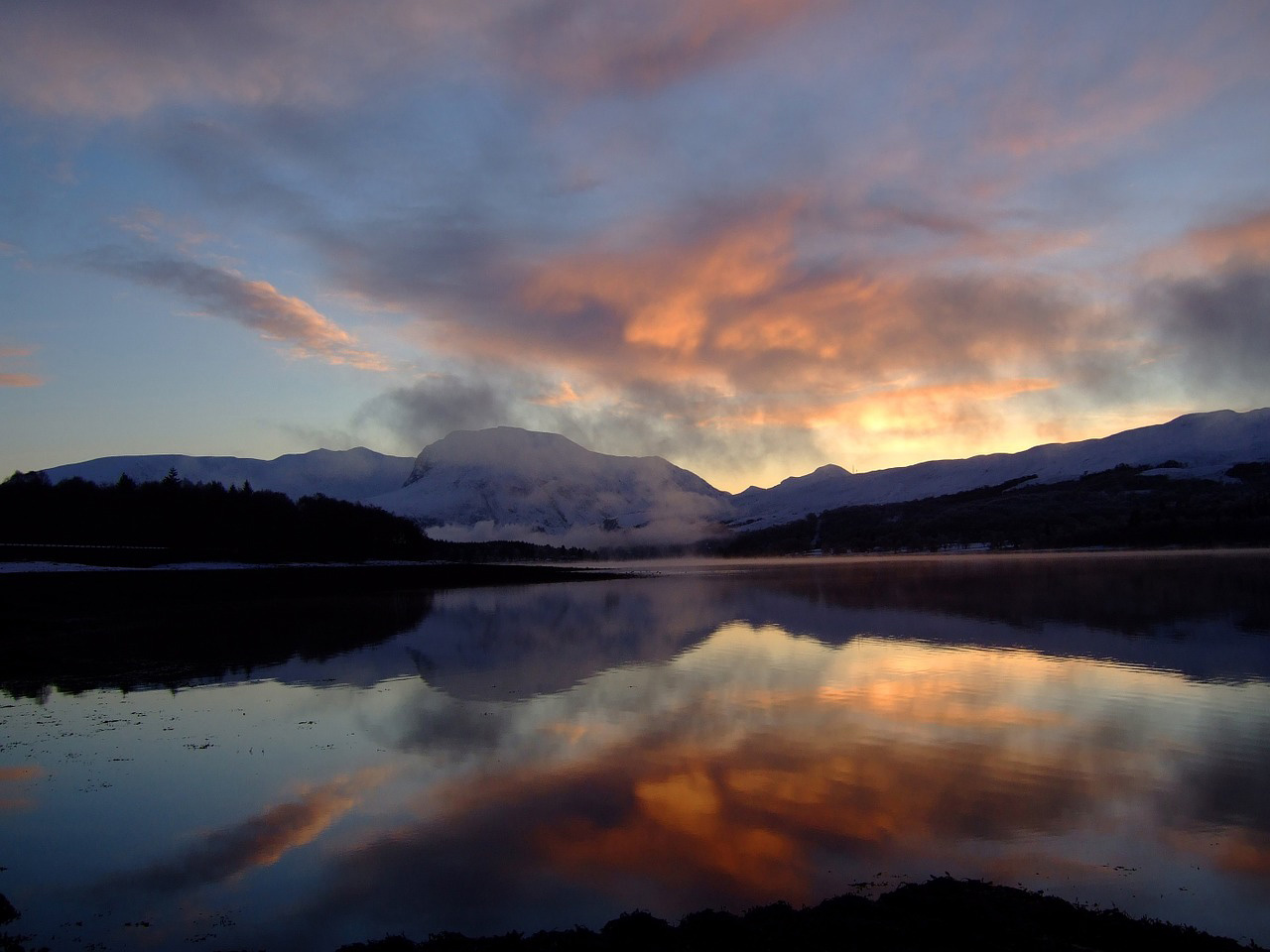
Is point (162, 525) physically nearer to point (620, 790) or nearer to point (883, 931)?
point (620, 790)

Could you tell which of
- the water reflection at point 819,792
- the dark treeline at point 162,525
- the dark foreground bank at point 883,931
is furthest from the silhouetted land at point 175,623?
the dark foreground bank at point 883,931

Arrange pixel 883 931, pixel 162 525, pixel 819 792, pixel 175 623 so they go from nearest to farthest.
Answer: pixel 883 931
pixel 819 792
pixel 175 623
pixel 162 525

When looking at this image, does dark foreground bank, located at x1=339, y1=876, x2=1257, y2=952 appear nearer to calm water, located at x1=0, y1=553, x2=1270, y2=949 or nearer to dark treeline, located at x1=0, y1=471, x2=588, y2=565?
calm water, located at x1=0, y1=553, x2=1270, y2=949

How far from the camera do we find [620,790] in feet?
49.3

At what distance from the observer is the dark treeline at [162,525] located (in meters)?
87.4

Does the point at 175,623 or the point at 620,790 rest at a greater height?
the point at 175,623

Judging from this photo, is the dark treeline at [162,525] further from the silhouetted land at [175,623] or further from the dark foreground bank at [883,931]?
the dark foreground bank at [883,931]

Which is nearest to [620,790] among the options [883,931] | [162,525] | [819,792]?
[819,792]

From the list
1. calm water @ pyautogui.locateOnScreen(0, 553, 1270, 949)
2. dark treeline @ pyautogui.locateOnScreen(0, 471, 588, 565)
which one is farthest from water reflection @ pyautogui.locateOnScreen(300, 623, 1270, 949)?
dark treeline @ pyautogui.locateOnScreen(0, 471, 588, 565)

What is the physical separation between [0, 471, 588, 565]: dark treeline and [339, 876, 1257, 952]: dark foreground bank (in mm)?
79486

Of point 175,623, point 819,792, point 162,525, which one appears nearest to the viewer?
Result: point 819,792

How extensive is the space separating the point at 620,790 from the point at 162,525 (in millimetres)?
103947

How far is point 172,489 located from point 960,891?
392 ft

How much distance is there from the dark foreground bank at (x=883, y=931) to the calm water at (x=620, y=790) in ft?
3.10
